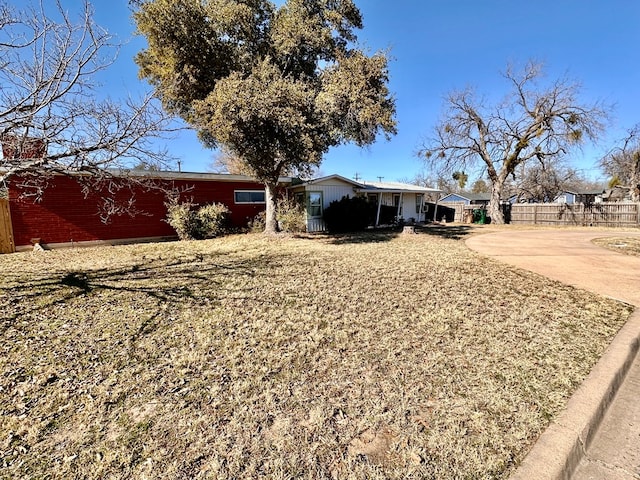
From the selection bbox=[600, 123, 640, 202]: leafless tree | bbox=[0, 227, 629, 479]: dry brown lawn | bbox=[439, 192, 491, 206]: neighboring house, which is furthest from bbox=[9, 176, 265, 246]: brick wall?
bbox=[439, 192, 491, 206]: neighboring house

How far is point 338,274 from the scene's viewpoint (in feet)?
20.3

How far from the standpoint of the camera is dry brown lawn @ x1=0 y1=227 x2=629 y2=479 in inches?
76.0

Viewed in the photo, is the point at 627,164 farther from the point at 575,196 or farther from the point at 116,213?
the point at 116,213

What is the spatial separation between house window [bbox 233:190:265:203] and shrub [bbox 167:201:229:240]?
1288 mm

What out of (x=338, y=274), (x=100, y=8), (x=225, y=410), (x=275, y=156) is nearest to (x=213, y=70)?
(x=275, y=156)

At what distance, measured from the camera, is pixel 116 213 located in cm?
1112

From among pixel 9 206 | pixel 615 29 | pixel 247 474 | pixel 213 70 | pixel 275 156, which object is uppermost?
pixel 615 29

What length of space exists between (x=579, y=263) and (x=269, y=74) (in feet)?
30.9

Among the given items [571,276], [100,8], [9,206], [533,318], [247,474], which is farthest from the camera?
[9,206]

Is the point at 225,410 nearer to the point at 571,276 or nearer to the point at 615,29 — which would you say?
the point at 571,276

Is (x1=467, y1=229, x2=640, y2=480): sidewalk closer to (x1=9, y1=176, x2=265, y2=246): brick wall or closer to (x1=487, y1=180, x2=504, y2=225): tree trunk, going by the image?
(x1=9, y1=176, x2=265, y2=246): brick wall

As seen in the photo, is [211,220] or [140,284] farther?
[211,220]

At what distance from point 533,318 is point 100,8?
7.71 m

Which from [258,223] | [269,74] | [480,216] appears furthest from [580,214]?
[269,74]
